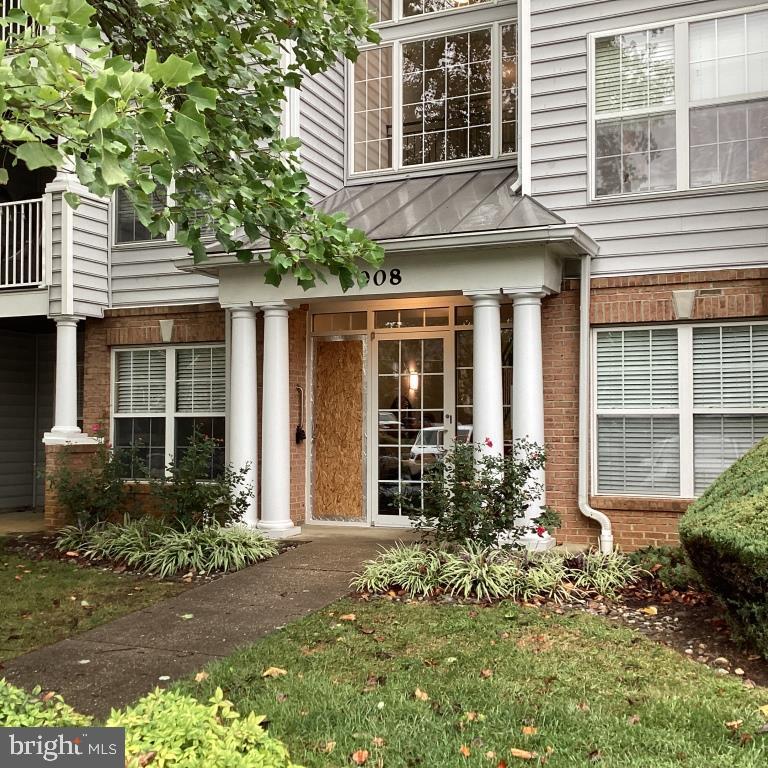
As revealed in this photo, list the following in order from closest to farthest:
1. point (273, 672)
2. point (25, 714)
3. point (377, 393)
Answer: point (25, 714)
point (273, 672)
point (377, 393)

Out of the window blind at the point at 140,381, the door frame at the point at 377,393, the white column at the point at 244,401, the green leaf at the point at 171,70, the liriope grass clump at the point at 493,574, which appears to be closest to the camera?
the green leaf at the point at 171,70

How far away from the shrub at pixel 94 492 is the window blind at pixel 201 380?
1.14m

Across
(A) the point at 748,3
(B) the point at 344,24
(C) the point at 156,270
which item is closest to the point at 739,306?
(A) the point at 748,3

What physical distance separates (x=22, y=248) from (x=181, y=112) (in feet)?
24.9

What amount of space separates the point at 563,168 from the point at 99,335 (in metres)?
6.17

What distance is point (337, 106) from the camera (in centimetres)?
1018

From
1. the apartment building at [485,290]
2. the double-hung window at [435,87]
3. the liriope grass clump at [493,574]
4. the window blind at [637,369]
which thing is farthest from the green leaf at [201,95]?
the double-hung window at [435,87]

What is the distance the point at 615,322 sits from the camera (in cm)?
793

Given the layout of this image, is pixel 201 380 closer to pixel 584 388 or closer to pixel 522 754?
pixel 584 388

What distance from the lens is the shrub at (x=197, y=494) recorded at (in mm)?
8039

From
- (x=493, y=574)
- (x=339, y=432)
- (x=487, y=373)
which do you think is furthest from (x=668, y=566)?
(x=339, y=432)

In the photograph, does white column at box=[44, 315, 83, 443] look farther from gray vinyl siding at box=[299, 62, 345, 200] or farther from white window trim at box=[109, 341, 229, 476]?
gray vinyl siding at box=[299, 62, 345, 200]

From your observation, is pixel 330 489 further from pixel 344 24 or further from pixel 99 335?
pixel 344 24
